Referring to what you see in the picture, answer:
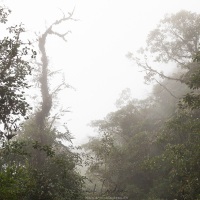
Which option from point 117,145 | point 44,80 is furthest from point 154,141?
point 44,80

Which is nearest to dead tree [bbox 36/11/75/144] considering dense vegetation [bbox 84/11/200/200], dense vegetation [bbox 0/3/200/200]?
dense vegetation [bbox 0/3/200/200]

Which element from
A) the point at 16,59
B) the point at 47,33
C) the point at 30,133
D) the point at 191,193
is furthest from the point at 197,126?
the point at 47,33

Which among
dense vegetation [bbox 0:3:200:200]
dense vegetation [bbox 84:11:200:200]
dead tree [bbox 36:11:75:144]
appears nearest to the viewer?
dense vegetation [bbox 0:3:200:200]

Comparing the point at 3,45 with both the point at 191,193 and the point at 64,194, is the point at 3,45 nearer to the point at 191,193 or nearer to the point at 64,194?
the point at 64,194

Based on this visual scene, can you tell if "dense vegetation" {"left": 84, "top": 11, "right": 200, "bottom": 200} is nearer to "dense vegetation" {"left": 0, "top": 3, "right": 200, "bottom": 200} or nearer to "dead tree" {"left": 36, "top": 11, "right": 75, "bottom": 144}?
"dense vegetation" {"left": 0, "top": 3, "right": 200, "bottom": 200}

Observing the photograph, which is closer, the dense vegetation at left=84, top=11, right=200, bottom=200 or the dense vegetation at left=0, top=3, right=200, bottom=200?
the dense vegetation at left=0, top=3, right=200, bottom=200

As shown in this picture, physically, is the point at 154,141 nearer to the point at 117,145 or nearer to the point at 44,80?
the point at 117,145

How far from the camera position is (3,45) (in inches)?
353

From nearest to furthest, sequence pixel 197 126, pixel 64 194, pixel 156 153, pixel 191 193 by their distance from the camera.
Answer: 1. pixel 64 194
2. pixel 191 193
3. pixel 197 126
4. pixel 156 153

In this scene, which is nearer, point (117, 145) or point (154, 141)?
point (154, 141)

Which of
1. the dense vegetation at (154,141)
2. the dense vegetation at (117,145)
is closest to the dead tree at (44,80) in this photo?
the dense vegetation at (117,145)

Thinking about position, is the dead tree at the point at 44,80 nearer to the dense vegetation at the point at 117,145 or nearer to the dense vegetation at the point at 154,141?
the dense vegetation at the point at 117,145

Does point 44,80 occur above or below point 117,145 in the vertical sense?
above

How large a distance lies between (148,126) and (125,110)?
3.38m
